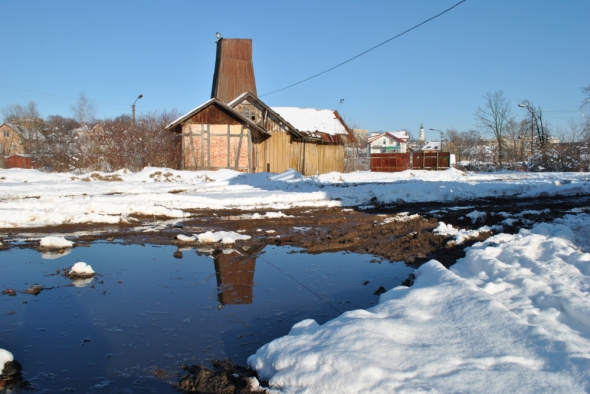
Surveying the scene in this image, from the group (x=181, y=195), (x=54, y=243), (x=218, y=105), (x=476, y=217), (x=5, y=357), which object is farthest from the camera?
(x=218, y=105)

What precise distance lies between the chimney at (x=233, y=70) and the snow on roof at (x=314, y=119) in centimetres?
318

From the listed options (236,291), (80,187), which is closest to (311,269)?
(236,291)

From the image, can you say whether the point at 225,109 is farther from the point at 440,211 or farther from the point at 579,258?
the point at 579,258

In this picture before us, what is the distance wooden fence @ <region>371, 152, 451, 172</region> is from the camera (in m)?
39.6

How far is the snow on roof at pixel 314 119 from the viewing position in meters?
Result: 34.7

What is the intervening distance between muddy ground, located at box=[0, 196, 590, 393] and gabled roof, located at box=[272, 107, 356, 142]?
2183cm

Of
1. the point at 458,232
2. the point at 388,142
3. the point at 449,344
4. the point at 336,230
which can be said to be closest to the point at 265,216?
the point at 336,230

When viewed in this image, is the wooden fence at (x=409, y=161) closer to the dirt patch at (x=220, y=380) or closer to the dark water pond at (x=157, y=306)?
the dark water pond at (x=157, y=306)

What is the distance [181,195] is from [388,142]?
9489cm

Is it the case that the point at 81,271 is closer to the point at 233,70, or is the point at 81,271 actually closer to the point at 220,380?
the point at 220,380

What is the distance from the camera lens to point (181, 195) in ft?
47.8

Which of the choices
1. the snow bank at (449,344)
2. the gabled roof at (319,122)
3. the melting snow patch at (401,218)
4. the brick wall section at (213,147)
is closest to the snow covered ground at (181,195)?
the brick wall section at (213,147)

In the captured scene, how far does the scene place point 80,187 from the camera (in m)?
17.2

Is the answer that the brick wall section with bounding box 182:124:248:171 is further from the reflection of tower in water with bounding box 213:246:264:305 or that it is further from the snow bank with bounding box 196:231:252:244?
the reflection of tower in water with bounding box 213:246:264:305
